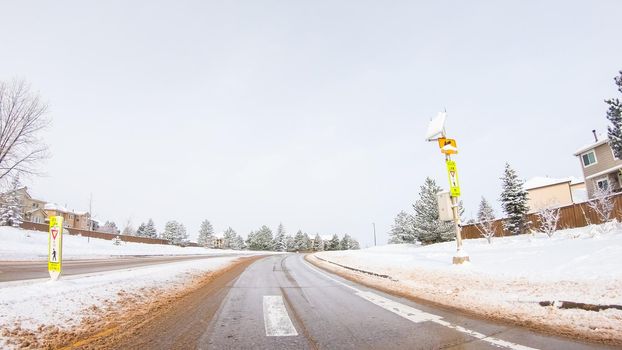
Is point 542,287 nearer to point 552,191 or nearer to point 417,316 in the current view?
point 417,316

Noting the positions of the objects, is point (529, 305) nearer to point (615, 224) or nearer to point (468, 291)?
point (468, 291)

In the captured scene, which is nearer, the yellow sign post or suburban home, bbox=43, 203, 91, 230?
the yellow sign post

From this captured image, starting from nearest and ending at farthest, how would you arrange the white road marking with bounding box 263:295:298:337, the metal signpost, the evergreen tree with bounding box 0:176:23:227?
the white road marking with bounding box 263:295:298:337, the metal signpost, the evergreen tree with bounding box 0:176:23:227

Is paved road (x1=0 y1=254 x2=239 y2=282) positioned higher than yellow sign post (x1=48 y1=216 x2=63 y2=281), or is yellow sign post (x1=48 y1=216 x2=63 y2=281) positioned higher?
yellow sign post (x1=48 y1=216 x2=63 y2=281)

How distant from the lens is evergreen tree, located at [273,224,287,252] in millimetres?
113438

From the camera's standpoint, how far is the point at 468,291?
7.51 meters

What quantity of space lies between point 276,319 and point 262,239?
107019 millimetres

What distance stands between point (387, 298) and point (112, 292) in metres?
5.92

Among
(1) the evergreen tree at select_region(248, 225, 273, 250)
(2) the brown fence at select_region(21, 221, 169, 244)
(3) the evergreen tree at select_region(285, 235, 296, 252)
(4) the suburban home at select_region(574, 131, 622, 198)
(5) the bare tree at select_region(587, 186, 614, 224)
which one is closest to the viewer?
(5) the bare tree at select_region(587, 186, 614, 224)

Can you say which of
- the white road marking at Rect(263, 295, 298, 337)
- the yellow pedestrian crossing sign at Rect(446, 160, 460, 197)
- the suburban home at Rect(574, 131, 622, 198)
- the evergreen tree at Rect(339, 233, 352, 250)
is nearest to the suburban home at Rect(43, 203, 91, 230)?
the evergreen tree at Rect(339, 233, 352, 250)

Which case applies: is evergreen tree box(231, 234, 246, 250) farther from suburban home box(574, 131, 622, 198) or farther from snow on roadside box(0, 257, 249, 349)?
snow on roadside box(0, 257, 249, 349)

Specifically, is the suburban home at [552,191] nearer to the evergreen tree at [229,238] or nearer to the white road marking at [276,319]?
the white road marking at [276,319]

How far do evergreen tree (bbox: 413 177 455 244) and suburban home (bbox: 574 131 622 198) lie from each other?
14.4m

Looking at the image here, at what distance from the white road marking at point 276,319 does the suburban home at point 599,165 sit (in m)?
37.5
